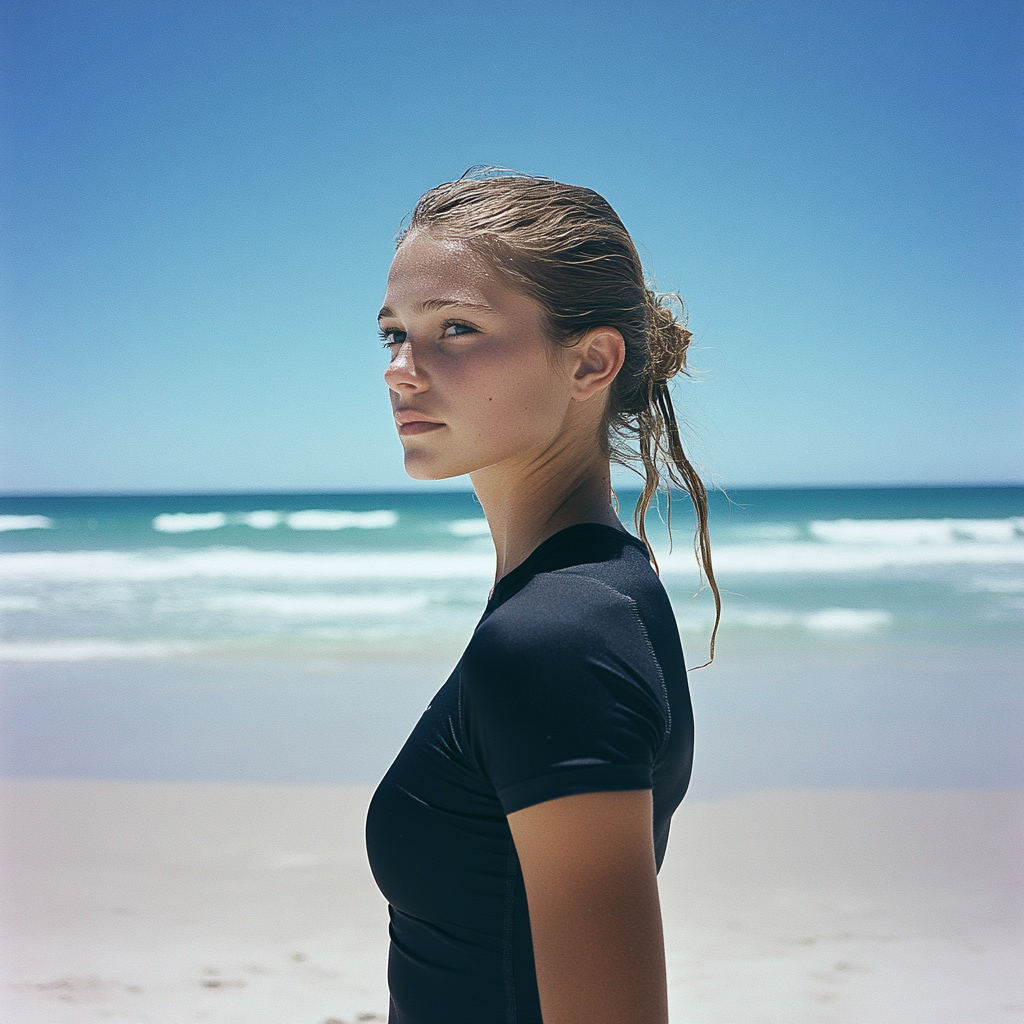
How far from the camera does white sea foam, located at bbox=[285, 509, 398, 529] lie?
30.5m

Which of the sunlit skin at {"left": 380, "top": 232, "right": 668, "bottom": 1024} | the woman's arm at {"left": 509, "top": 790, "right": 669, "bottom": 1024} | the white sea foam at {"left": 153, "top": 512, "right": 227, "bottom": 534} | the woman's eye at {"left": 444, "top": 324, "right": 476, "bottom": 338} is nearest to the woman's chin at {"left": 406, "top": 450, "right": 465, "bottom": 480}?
the sunlit skin at {"left": 380, "top": 232, "right": 668, "bottom": 1024}

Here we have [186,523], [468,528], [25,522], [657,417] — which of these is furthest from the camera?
[25,522]

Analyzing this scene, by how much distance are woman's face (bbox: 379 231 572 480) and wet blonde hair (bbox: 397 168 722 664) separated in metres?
0.03

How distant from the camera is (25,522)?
33.2 meters

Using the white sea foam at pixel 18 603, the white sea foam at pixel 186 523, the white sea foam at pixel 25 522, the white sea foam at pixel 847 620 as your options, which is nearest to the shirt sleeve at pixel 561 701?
the white sea foam at pixel 847 620

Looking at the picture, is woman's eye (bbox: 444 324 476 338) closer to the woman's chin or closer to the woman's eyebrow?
the woman's eyebrow

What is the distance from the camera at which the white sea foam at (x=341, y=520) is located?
30547 millimetres

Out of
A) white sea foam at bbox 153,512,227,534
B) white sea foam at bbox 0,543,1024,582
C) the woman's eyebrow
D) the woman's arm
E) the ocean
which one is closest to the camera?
the woman's arm

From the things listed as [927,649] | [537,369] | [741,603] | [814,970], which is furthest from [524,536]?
[741,603]

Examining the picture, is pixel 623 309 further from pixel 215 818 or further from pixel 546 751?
pixel 215 818

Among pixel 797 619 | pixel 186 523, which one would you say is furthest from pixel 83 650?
pixel 186 523

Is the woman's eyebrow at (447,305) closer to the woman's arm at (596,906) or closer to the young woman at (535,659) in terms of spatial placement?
the young woman at (535,659)

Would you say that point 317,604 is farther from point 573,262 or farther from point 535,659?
point 535,659

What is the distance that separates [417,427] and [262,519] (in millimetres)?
32440
